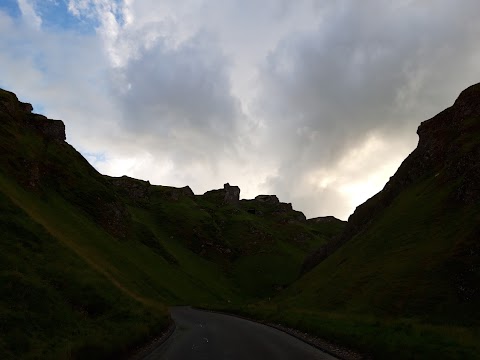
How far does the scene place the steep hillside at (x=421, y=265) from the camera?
69.6 ft

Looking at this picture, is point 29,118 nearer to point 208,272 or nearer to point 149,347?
point 208,272

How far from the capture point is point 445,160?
221ft

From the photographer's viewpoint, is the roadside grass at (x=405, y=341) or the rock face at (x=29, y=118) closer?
the roadside grass at (x=405, y=341)

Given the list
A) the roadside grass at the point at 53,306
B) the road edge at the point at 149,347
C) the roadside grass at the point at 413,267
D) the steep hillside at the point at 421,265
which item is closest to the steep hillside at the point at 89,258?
the roadside grass at the point at 53,306

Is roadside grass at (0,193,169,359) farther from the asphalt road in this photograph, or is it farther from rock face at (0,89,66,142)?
rock face at (0,89,66,142)

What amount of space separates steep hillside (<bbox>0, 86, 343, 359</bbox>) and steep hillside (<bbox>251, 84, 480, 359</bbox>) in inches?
567

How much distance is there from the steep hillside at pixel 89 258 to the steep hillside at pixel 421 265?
14.4m

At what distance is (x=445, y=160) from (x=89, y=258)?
61527mm

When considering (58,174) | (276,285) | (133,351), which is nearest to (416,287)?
(133,351)

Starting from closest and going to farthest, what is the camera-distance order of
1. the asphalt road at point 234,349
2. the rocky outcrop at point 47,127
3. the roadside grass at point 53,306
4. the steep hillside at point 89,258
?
the roadside grass at point 53,306 → the asphalt road at point 234,349 → the steep hillside at point 89,258 → the rocky outcrop at point 47,127

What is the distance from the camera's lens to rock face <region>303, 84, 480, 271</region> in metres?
51.8

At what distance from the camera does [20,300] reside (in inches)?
757

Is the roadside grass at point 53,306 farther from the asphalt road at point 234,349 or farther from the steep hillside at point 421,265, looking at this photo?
the steep hillside at point 421,265

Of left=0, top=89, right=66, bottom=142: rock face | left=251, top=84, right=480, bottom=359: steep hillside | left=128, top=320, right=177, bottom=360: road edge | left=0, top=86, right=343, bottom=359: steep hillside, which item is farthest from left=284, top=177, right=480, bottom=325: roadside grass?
left=0, top=89, right=66, bottom=142: rock face
